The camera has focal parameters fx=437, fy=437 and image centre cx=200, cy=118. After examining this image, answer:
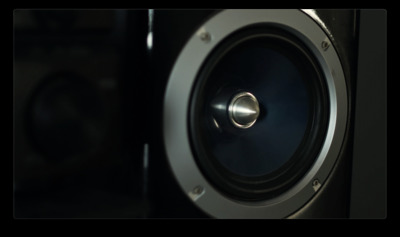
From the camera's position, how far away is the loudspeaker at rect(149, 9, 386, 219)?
25.7 inches

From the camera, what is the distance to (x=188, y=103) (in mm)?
649

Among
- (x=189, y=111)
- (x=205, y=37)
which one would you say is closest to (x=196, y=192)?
(x=189, y=111)

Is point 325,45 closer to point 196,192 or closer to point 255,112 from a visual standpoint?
point 255,112

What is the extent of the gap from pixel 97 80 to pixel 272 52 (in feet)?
0.97

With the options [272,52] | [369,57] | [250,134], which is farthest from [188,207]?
[369,57]

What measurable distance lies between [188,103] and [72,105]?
167 mm

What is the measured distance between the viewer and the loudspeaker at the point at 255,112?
653 millimetres

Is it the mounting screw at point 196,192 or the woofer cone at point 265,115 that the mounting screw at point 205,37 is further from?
the mounting screw at point 196,192

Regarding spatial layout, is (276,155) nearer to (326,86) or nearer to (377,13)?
(326,86)

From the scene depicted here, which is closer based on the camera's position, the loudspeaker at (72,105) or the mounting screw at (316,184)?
the loudspeaker at (72,105)

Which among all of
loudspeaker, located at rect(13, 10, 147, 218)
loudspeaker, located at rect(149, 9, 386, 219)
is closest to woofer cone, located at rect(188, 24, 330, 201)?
loudspeaker, located at rect(149, 9, 386, 219)

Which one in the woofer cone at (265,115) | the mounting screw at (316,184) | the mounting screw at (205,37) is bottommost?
the mounting screw at (316,184)

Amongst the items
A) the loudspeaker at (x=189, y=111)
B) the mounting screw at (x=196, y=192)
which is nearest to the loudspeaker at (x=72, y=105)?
the loudspeaker at (x=189, y=111)

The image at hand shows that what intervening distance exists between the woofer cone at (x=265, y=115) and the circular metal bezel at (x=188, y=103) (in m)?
0.01
